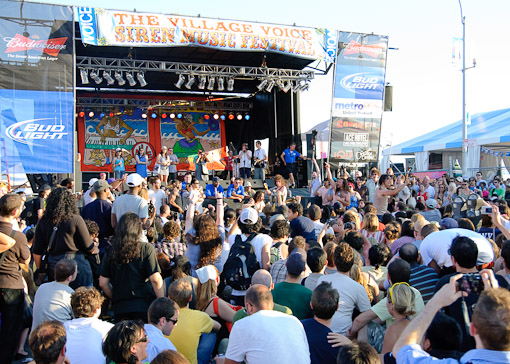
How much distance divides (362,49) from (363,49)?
0.04 m

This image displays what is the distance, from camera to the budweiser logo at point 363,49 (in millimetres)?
14453

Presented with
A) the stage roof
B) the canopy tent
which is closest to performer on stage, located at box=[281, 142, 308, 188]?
the canopy tent

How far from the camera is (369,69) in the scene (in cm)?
1491

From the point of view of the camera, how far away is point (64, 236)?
4137 mm

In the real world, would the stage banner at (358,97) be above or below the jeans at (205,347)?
above

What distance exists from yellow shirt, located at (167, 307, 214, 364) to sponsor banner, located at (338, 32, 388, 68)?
1242cm

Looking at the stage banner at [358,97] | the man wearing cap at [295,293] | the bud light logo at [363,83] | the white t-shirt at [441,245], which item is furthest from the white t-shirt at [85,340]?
the bud light logo at [363,83]

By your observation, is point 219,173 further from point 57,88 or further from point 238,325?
point 238,325

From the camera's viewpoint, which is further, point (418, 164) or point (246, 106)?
point (418, 164)

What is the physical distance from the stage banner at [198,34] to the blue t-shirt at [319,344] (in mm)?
10391

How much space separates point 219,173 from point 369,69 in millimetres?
7239

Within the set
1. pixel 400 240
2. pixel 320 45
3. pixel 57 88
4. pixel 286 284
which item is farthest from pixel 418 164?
pixel 286 284

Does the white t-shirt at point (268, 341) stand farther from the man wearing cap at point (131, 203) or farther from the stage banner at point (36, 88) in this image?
the stage banner at point (36, 88)

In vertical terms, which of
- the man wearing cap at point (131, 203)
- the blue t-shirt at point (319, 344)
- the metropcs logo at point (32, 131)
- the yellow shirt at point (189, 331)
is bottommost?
the yellow shirt at point (189, 331)
